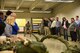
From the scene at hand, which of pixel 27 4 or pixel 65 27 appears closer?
pixel 65 27

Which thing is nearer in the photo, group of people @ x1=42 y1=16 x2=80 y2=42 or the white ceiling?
group of people @ x1=42 y1=16 x2=80 y2=42

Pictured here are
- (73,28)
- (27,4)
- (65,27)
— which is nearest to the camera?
(73,28)

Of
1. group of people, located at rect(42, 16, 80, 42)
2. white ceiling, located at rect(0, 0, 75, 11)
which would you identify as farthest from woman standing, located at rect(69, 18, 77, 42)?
white ceiling, located at rect(0, 0, 75, 11)

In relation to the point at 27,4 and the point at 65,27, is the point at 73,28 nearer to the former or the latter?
the point at 65,27

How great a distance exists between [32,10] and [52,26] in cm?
1348

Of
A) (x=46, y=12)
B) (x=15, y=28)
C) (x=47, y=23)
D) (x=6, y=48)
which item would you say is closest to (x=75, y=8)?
(x=47, y=23)

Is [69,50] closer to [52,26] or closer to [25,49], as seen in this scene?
[25,49]

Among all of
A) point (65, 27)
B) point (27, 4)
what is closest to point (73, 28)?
point (65, 27)

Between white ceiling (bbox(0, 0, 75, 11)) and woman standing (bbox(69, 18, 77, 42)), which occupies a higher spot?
white ceiling (bbox(0, 0, 75, 11))

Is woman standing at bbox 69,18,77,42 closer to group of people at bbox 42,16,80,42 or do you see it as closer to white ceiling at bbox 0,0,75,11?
group of people at bbox 42,16,80,42

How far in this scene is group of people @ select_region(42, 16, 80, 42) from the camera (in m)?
12.2

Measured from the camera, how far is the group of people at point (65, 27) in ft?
40.2

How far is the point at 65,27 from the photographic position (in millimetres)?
13477

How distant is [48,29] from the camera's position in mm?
15797
